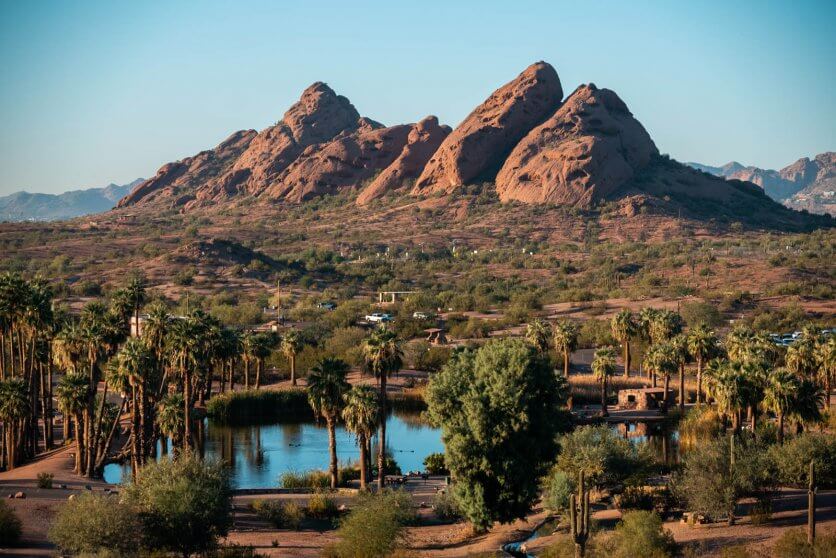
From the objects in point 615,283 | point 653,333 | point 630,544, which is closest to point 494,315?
point 615,283

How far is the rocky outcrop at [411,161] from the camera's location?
181 meters

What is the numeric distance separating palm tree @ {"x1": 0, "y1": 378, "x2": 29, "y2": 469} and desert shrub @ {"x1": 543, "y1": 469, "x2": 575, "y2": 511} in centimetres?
2231

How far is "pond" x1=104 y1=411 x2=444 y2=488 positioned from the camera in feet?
172

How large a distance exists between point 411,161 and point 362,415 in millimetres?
137751

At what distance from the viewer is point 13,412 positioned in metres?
49.0

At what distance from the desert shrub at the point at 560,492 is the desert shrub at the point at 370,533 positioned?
242 inches

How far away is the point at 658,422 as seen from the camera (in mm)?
63344

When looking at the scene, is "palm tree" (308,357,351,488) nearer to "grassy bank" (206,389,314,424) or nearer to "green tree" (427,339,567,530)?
"green tree" (427,339,567,530)

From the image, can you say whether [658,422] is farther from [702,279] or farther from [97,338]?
[702,279]

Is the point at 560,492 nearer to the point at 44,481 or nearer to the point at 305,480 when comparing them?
the point at 305,480

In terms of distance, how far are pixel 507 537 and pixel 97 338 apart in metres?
21.7

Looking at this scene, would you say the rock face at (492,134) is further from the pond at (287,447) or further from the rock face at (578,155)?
the pond at (287,447)

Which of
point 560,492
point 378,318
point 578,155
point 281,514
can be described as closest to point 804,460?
point 560,492

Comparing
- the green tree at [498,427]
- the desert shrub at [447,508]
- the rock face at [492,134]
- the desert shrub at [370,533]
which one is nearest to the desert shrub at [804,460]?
the green tree at [498,427]
